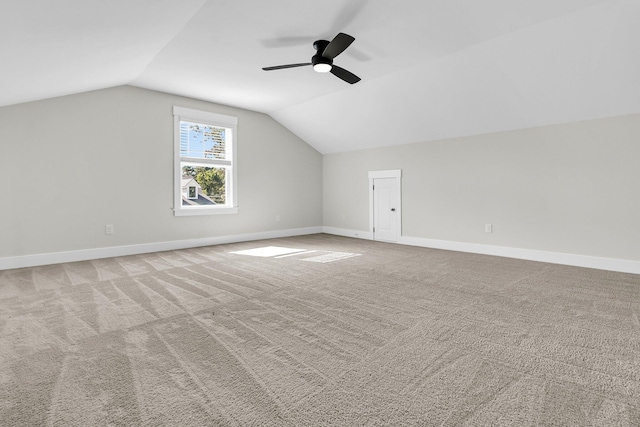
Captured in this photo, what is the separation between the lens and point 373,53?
13.3 ft

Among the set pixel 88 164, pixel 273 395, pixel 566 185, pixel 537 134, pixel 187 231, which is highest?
pixel 537 134

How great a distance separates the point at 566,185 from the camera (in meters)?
4.43

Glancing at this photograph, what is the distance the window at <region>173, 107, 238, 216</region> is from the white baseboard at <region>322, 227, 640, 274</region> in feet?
12.4

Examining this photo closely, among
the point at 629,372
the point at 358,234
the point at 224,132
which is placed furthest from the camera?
the point at 358,234

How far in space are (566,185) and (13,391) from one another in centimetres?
593

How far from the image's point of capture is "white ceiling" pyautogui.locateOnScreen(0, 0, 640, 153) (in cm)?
278

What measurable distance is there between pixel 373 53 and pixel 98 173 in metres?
4.49

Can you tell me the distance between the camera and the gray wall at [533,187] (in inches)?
158

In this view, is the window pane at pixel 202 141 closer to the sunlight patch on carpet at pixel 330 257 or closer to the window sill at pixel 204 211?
the window sill at pixel 204 211

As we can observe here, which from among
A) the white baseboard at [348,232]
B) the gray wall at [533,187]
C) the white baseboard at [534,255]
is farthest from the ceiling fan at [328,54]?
the white baseboard at [348,232]

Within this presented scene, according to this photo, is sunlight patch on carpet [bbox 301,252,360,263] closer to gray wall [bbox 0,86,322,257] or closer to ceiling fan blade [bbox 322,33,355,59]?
gray wall [bbox 0,86,322,257]

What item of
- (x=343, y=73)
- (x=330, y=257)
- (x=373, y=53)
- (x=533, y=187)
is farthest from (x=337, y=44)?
(x=533, y=187)

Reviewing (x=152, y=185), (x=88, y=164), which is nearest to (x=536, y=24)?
(x=152, y=185)

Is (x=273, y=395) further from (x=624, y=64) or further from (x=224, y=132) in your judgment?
(x=224, y=132)
